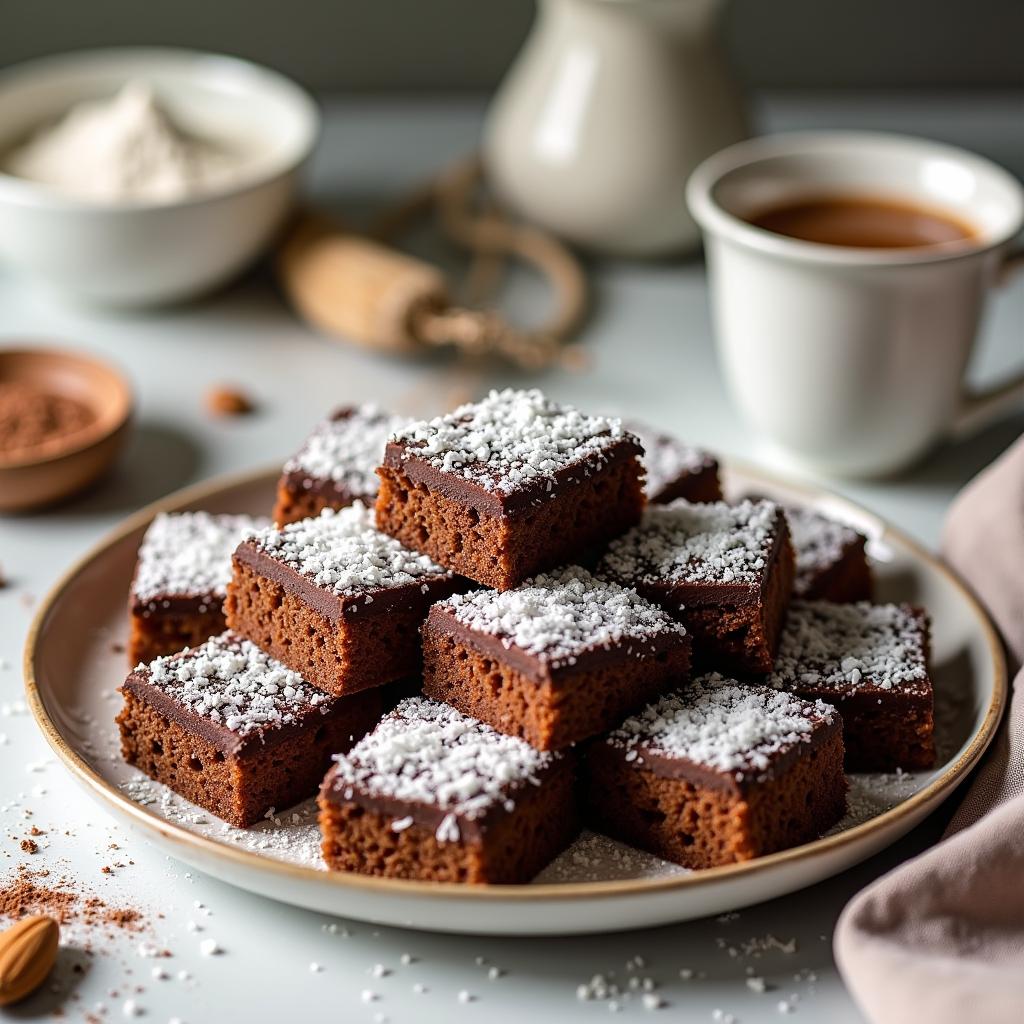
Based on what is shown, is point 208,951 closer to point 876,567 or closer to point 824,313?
point 876,567

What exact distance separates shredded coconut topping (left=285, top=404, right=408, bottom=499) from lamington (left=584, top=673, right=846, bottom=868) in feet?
1.74

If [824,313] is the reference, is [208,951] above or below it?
below

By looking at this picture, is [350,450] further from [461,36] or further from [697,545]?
[461,36]

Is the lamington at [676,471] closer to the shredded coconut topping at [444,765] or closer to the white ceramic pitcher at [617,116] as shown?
the shredded coconut topping at [444,765]

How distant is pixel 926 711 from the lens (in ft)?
6.00

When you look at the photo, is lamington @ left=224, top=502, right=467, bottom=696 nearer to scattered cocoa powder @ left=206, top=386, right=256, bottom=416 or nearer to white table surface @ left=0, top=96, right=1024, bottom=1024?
white table surface @ left=0, top=96, right=1024, bottom=1024

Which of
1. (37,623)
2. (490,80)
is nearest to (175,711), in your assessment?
(37,623)

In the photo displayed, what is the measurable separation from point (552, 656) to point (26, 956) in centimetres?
64

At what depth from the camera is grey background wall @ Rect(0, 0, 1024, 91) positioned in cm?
390

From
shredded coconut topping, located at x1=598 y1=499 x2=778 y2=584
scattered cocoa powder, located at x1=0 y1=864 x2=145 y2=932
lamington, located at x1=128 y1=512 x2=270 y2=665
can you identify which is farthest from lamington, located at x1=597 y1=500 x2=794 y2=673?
scattered cocoa powder, located at x1=0 y1=864 x2=145 y2=932

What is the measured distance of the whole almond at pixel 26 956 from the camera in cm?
154

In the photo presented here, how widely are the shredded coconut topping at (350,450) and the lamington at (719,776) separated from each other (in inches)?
20.9

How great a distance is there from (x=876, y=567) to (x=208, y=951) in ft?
3.79

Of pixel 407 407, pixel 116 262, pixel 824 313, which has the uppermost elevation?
pixel 824 313
